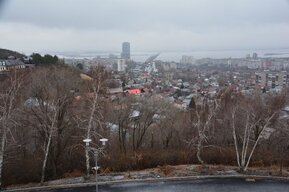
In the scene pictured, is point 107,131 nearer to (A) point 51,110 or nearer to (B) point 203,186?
(A) point 51,110

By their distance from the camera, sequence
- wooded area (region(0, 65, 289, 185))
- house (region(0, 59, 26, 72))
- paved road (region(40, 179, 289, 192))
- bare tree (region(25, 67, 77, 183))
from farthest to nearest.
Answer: house (region(0, 59, 26, 72)) → bare tree (region(25, 67, 77, 183)) → wooded area (region(0, 65, 289, 185)) → paved road (region(40, 179, 289, 192))

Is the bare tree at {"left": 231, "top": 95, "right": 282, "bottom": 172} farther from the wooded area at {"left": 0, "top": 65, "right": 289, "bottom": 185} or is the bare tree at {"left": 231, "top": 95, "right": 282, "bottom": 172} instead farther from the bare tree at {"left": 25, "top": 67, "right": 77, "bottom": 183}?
the bare tree at {"left": 25, "top": 67, "right": 77, "bottom": 183}

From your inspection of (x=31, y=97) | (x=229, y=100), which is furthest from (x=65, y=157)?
(x=229, y=100)

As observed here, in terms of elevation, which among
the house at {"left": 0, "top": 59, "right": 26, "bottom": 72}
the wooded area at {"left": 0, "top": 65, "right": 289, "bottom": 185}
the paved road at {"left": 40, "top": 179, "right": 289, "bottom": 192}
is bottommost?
the paved road at {"left": 40, "top": 179, "right": 289, "bottom": 192}

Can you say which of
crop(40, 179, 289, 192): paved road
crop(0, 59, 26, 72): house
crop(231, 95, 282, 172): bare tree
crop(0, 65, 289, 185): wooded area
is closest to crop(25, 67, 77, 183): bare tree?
crop(0, 65, 289, 185): wooded area

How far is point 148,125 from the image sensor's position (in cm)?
1667

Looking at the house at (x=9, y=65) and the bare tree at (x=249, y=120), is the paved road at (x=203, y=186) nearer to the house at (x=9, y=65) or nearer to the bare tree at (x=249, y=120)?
the bare tree at (x=249, y=120)

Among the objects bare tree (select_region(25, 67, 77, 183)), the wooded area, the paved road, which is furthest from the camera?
bare tree (select_region(25, 67, 77, 183))

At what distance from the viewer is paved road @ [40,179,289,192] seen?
36.4 feet

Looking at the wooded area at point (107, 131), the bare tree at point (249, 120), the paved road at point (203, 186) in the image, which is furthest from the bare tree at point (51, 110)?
the bare tree at point (249, 120)

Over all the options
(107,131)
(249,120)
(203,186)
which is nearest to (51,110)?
(107,131)

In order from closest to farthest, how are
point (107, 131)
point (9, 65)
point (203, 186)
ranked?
point (203, 186)
point (107, 131)
point (9, 65)

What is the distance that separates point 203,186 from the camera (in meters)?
11.4

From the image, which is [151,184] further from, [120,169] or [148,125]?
[148,125]
